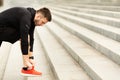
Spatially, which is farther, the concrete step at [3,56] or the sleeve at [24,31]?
the concrete step at [3,56]

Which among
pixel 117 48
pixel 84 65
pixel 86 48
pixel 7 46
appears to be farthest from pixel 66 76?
pixel 7 46

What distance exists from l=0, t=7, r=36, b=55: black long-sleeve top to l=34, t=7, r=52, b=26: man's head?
0.10m

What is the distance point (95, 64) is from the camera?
12.9ft

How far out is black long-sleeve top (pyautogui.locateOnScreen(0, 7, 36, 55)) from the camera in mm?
3795

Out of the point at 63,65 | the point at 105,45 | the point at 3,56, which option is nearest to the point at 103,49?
the point at 105,45

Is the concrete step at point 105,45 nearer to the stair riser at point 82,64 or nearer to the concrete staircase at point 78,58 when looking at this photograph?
the concrete staircase at point 78,58

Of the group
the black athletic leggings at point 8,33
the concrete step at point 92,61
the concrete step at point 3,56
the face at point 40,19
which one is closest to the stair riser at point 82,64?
the concrete step at point 92,61

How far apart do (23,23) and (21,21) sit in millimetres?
45

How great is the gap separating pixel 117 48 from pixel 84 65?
1.78 feet

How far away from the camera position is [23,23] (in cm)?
380

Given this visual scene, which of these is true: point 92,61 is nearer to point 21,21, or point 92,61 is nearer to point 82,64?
point 82,64

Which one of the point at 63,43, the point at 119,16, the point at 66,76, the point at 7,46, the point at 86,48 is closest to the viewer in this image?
the point at 66,76

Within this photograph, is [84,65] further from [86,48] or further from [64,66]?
[86,48]

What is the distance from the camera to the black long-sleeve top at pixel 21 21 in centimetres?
379
